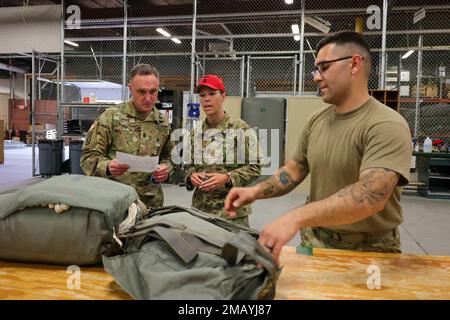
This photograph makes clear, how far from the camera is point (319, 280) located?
4.03 ft

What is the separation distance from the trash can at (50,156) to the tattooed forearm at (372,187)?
826 centimetres

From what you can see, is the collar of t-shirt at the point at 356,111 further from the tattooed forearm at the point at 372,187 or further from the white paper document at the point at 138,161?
the white paper document at the point at 138,161

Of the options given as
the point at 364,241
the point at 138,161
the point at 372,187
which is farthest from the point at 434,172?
the point at 372,187

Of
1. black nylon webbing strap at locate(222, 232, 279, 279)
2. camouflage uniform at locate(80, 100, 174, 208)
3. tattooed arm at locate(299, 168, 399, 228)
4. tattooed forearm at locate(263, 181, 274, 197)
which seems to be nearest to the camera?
black nylon webbing strap at locate(222, 232, 279, 279)

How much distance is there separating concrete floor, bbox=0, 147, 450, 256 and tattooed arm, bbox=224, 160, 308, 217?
247 cm

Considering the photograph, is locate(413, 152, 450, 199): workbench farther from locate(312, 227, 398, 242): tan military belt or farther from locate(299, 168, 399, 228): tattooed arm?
locate(299, 168, 399, 228): tattooed arm

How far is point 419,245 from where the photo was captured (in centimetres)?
438

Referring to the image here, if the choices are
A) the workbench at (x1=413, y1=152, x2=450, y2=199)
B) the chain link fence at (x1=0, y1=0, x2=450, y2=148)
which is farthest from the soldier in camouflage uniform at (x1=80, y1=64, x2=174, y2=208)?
the workbench at (x1=413, y1=152, x2=450, y2=199)

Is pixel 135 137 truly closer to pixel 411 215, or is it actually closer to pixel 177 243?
pixel 177 243

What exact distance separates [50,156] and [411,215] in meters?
7.44

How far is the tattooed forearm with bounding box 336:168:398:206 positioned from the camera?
4.17 ft

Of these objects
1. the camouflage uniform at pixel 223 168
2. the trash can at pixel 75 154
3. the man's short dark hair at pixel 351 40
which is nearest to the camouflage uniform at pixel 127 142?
the camouflage uniform at pixel 223 168

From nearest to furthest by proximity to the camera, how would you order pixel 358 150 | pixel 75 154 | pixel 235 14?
1. pixel 358 150
2. pixel 75 154
3. pixel 235 14

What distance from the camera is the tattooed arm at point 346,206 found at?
1162mm
